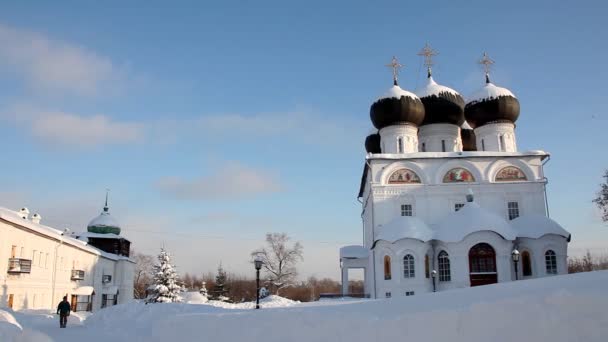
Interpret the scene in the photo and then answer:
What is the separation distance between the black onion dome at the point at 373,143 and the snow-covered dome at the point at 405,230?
1047cm

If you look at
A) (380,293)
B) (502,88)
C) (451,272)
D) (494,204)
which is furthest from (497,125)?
(380,293)

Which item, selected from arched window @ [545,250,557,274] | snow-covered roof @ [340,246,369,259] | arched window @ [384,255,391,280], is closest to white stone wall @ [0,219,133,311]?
snow-covered roof @ [340,246,369,259]

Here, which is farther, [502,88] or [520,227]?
[502,88]

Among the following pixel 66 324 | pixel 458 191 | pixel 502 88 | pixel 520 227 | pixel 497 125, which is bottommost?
pixel 66 324

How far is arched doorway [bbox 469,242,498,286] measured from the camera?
23719 millimetres

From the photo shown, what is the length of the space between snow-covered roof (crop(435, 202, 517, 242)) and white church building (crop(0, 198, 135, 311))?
1848 centimetres

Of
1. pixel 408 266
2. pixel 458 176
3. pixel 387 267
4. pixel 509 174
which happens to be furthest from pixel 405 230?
pixel 509 174

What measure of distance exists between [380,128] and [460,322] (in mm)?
24700

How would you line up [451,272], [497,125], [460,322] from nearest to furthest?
1. [460,322]
2. [451,272]
3. [497,125]

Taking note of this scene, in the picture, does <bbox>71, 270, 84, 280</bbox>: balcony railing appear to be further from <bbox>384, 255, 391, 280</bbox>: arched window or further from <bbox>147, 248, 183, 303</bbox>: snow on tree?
<bbox>384, 255, 391, 280</bbox>: arched window

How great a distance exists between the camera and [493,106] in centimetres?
2942

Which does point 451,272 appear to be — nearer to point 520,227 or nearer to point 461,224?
point 461,224

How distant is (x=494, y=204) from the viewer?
88.6 ft

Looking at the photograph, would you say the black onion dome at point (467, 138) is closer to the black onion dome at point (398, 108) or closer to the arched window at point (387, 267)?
the black onion dome at point (398, 108)
